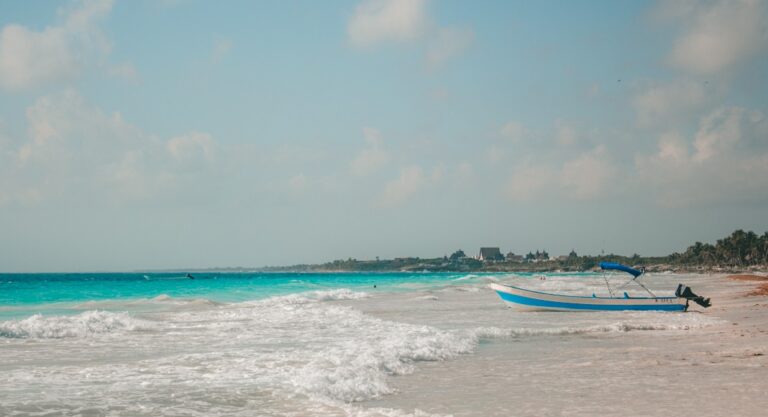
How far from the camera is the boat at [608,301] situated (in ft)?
101

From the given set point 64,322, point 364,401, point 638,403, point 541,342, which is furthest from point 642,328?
point 64,322

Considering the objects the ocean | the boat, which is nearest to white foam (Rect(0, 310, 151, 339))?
the ocean

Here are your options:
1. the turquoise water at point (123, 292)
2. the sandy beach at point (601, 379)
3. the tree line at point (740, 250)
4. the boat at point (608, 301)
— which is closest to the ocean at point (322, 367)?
the sandy beach at point (601, 379)

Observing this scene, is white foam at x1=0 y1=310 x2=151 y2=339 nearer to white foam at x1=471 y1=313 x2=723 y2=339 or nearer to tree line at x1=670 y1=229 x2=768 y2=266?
white foam at x1=471 y1=313 x2=723 y2=339

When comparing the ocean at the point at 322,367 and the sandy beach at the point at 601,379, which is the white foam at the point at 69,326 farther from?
the sandy beach at the point at 601,379

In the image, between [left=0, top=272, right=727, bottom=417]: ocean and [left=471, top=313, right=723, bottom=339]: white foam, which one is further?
[left=471, top=313, right=723, bottom=339]: white foam

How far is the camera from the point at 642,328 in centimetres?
2281

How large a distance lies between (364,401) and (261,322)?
57.1 ft

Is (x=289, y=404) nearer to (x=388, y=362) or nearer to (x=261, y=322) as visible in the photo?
(x=388, y=362)

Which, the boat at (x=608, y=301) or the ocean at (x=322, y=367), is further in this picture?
the boat at (x=608, y=301)

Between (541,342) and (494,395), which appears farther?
(541,342)

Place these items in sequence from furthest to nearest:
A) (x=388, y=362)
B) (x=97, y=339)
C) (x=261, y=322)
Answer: (x=261, y=322) < (x=97, y=339) < (x=388, y=362)

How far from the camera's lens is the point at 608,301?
3134 centimetres

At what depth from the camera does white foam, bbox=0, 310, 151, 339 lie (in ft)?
72.5
